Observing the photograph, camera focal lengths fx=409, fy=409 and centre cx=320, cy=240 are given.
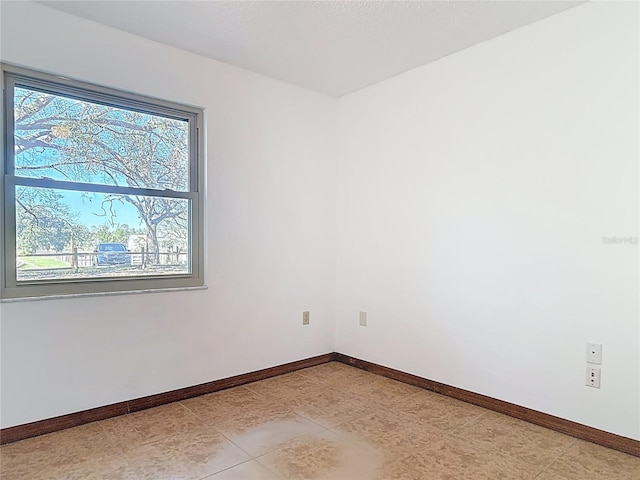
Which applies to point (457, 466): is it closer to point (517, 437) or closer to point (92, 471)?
point (517, 437)

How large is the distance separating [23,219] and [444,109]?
111 inches

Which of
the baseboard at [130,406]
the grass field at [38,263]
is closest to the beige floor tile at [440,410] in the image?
the baseboard at [130,406]

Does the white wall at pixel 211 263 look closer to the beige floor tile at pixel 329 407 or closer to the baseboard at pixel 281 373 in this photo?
the baseboard at pixel 281 373

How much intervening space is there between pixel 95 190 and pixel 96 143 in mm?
300

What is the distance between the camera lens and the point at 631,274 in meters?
2.16

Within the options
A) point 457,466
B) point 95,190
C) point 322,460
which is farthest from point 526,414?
point 95,190

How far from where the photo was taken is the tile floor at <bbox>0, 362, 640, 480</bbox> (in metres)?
1.96

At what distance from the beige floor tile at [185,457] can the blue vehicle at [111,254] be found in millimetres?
1138

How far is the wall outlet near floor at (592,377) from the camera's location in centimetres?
227

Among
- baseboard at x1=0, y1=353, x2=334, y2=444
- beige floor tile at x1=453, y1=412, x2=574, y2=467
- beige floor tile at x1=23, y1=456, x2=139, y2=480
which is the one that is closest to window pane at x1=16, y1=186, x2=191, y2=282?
baseboard at x1=0, y1=353, x2=334, y2=444

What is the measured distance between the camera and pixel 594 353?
7.48ft

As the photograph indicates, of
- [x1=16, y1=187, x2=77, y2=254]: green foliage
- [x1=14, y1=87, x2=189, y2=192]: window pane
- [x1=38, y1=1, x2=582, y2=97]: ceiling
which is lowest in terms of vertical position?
[x1=16, y1=187, x2=77, y2=254]: green foliage

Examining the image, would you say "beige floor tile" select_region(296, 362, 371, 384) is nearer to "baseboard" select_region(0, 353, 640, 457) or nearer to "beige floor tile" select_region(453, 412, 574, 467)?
"baseboard" select_region(0, 353, 640, 457)

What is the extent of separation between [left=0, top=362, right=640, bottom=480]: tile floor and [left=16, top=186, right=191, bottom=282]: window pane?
0.94 meters
